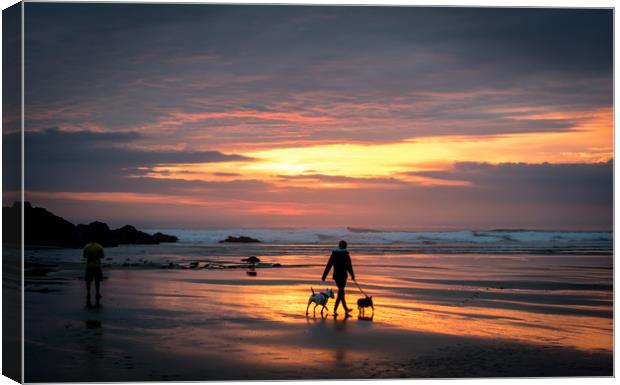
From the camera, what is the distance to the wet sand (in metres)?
10.8

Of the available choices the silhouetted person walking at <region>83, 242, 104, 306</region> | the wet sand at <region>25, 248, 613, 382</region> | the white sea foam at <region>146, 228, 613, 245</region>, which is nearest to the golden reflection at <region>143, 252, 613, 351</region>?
the wet sand at <region>25, 248, 613, 382</region>

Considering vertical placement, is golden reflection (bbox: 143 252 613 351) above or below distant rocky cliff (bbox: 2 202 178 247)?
below

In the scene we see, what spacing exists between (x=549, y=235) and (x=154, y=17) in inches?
2532

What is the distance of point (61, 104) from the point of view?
14.9 m

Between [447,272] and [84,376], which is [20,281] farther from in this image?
[447,272]

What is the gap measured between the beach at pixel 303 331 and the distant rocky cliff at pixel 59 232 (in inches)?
68.6

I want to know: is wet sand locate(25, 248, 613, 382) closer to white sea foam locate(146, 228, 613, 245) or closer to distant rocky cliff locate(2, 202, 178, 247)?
distant rocky cliff locate(2, 202, 178, 247)

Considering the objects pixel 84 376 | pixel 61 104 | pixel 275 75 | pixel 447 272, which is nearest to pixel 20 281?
pixel 84 376

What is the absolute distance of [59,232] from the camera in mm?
41062

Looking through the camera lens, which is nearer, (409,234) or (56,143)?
(56,143)

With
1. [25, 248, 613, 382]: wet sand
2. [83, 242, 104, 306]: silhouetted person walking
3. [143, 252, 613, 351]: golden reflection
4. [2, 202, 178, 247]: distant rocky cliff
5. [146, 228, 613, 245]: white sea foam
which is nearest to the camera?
[25, 248, 613, 382]: wet sand

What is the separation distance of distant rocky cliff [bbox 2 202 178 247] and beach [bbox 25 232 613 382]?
68.6 inches

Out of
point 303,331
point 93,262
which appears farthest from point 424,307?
point 93,262

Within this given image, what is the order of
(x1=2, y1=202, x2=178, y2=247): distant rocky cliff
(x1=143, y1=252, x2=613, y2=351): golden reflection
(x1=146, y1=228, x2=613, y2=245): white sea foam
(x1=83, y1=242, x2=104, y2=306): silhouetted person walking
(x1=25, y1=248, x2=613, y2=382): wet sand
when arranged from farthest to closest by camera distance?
(x1=146, y1=228, x2=613, y2=245): white sea foam, (x1=83, y1=242, x2=104, y2=306): silhouetted person walking, (x1=143, y1=252, x2=613, y2=351): golden reflection, (x1=2, y1=202, x2=178, y2=247): distant rocky cliff, (x1=25, y1=248, x2=613, y2=382): wet sand
